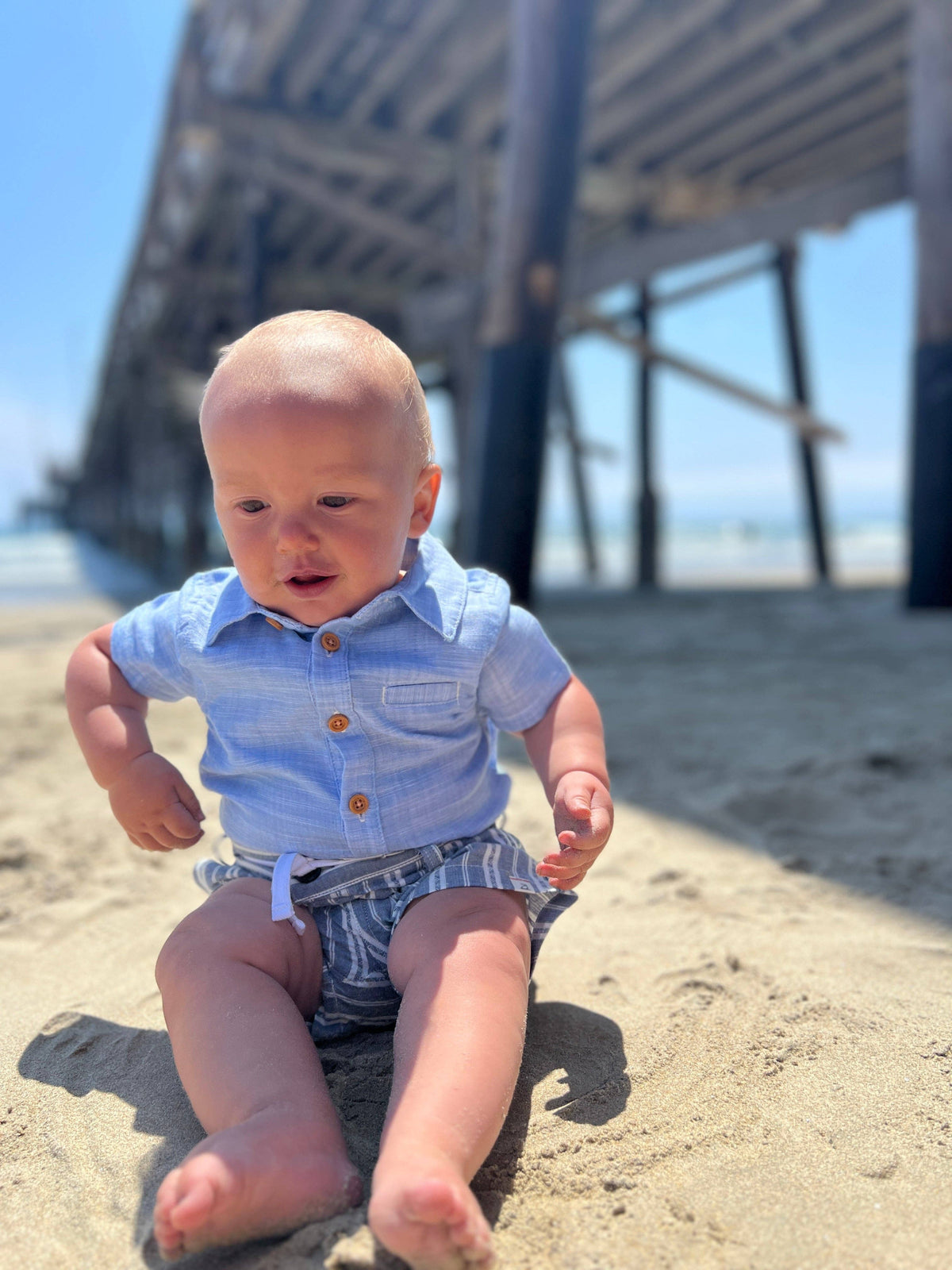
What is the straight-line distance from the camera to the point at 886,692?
10.0 ft

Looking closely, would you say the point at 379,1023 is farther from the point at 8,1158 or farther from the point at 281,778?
the point at 8,1158

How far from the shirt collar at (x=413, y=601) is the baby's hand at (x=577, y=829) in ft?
0.93

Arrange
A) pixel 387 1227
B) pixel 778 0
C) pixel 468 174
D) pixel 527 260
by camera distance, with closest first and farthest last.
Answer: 1. pixel 387 1227
2. pixel 527 260
3. pixel 778 0
4. pixel 468 174

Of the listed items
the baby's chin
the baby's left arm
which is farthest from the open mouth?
the baby's left arm

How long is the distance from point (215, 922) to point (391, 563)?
52cm

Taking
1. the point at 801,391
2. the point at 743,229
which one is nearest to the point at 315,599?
the point at 743,229

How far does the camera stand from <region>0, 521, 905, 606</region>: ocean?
9.63 meters

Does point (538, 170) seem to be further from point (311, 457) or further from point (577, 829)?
point (577, 829)

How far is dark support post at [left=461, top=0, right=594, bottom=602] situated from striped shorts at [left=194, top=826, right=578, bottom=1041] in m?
3.52

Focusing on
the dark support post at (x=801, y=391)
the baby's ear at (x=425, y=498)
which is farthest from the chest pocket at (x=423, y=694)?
the dark support post at (x=801, y=391)

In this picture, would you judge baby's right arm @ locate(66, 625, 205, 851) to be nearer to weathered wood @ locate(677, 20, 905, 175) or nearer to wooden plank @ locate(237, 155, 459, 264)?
wooden plank @ locate(237, 155, 459, 264)

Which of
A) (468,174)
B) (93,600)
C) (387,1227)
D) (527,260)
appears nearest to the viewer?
(387,1227)

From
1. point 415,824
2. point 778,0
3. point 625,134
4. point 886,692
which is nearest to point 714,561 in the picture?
point 625,134

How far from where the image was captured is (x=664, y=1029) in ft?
4.40
